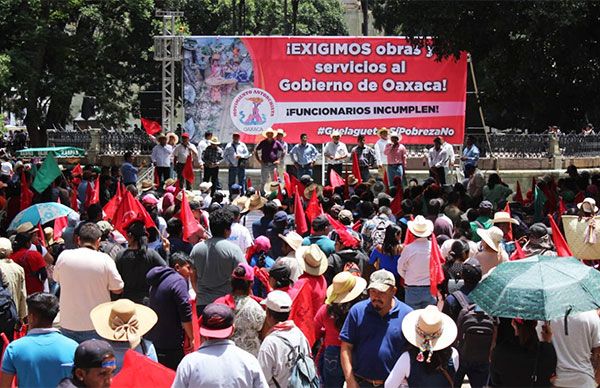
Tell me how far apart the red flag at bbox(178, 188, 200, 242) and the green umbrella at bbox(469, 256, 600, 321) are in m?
4.98

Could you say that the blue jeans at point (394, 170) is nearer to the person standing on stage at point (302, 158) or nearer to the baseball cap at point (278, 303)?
the person standing on stage at point (302, 158)

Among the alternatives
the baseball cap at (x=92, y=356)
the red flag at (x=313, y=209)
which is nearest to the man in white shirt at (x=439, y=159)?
the red flag at (x=313, y=209)

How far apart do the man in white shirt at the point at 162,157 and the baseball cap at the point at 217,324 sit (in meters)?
17.5

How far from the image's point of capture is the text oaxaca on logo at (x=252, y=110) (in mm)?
29422

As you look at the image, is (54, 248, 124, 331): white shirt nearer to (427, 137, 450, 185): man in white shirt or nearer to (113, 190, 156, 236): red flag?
(113, 190, 156, 236): red flag

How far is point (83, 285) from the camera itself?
885 cm

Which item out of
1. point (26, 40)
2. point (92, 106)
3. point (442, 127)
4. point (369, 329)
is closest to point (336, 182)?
point (442, 127)

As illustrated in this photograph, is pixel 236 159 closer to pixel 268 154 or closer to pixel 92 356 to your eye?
pixel 268 154

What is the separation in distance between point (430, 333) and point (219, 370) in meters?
1.31

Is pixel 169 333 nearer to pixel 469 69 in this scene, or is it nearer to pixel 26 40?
pixel 469 69

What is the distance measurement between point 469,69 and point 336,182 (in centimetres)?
1141

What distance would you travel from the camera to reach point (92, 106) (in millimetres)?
42531

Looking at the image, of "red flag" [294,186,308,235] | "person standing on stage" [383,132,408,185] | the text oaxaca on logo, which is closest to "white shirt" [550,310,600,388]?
"red flag" [294,186,308,235]

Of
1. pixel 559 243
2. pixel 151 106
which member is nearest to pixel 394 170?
pixel 151 106
